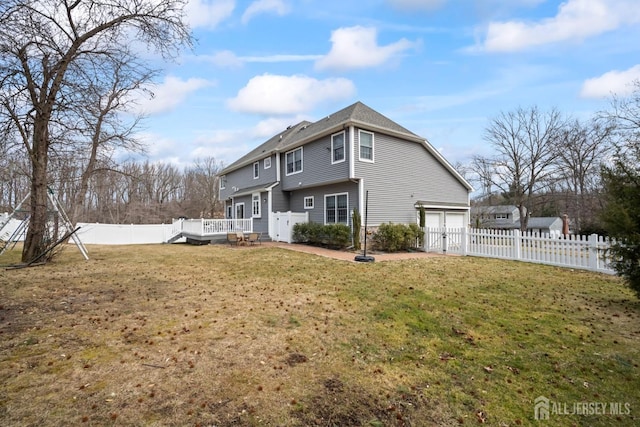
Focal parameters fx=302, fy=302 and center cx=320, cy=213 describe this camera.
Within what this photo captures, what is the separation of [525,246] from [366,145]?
773 centimetres

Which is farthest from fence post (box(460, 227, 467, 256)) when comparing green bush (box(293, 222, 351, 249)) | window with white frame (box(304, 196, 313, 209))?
window with white frame (box(304, 196, 313, 209))

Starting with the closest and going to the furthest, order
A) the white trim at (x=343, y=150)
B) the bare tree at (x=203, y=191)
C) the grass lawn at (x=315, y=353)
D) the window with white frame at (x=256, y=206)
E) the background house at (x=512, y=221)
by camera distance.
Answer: the grass lawn at (x=315, y=353)
the white trim at (x=343, y=150)
the window with white frame at (x=256, y=206)
the bare tree at (x=203, y=191)
the background house at (x=512, y=221)

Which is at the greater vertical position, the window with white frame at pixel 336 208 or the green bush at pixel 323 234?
the window with white frame at pixel 336 208

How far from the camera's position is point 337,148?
14.8m

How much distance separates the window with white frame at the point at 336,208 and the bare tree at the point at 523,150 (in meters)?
22.3

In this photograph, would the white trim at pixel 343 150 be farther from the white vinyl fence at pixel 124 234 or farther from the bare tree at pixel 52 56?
the white vinyl fence at pixel 124 234

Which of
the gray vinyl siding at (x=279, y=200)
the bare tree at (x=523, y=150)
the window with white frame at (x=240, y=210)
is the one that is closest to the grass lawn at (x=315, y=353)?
the gray vinyl siding at (x=279, y=200)

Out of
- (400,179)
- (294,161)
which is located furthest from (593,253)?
(294,161)

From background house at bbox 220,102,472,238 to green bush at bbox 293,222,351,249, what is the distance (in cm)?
77

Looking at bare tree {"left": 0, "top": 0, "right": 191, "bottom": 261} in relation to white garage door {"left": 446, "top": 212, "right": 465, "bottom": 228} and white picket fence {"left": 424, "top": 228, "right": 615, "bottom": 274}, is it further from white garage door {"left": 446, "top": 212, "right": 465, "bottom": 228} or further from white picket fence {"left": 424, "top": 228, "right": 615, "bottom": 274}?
white garage door {"left": 446, "top": 212, "right": 465, "bottom": 228}

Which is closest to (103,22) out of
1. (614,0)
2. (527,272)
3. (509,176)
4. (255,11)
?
(255,11)

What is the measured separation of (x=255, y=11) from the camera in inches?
410

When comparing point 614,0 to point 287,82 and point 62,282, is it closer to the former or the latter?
point 287,82

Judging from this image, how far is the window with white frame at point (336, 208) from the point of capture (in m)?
14.8
